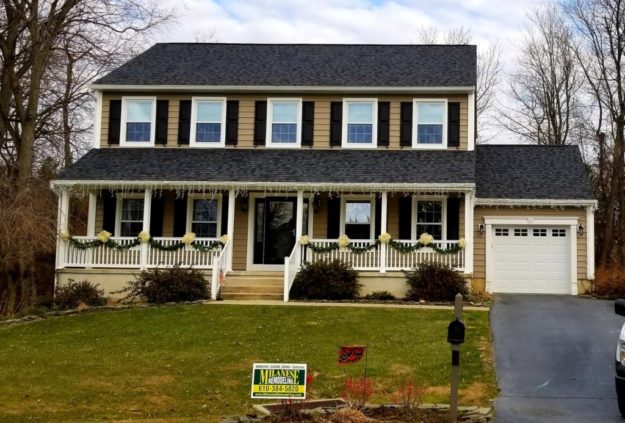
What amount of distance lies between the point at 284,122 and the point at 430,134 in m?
4.43

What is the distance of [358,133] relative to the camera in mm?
20891

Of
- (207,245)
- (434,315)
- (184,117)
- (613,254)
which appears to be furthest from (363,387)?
(613,254)

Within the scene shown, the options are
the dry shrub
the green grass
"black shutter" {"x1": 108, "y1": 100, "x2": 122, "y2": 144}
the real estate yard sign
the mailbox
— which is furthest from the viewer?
"black shutter" {"x1": 108, "y1": 100, "x2": 122, "y2": 144}

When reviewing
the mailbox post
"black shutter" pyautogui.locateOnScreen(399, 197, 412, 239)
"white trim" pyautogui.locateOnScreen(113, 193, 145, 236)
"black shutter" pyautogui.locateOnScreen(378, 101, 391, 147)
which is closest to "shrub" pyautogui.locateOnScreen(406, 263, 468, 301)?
"black shutter" pyautogui.locateOnScreen(399, 197, 412, 239)

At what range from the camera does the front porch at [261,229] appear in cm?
1878

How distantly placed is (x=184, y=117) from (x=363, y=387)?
14631 millimetres

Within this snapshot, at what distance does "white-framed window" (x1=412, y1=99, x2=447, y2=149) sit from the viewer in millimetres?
20547

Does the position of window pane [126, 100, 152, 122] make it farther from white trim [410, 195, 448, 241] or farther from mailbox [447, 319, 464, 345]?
mailbox [447, 319, 464, 345]

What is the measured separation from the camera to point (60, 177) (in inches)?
771

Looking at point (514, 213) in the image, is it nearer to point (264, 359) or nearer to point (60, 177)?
point (264, 359)

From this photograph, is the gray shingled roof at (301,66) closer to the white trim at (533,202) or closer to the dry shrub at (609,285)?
the white trim at (533,202)

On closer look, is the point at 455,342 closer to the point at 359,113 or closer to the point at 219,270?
the point at 219,270

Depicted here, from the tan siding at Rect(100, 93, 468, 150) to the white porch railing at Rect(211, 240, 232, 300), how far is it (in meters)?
3.73

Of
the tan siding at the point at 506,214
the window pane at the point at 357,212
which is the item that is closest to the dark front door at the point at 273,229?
the window pane at the point at 357,212
